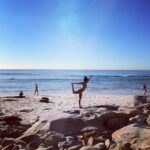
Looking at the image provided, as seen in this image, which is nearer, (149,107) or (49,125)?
(49,125)

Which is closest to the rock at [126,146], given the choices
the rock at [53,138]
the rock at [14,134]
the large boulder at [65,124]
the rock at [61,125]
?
the rock at [53,138]

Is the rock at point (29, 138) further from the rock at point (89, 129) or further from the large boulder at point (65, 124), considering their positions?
the rock at point (89, 129)

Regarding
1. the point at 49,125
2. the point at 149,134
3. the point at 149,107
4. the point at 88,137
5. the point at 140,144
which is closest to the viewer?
the point at 140,144

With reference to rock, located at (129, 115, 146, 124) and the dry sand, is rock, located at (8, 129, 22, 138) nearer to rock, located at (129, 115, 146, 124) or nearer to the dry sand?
the dry sand

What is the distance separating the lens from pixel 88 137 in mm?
8414

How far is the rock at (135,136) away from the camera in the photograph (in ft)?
22.9

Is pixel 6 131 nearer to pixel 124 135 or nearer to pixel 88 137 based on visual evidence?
pixel 88 137

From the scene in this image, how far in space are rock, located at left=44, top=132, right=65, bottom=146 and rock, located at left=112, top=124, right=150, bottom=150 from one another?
1.67 metres

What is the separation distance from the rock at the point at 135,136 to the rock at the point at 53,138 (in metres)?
1.67

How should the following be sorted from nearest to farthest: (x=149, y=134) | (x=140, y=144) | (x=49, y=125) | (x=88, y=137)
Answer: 1. (x=140, y=144)
2. (x=149, y=134)
3. (x=88, y=137)
4. (x=49, y=125)

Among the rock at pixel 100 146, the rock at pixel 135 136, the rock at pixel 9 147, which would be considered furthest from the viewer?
the rock at pixel 9 147

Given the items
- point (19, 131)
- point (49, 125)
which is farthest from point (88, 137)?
point (19, 131)

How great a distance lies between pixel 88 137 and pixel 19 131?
2837 mm

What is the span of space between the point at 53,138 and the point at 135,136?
8.26 ft
